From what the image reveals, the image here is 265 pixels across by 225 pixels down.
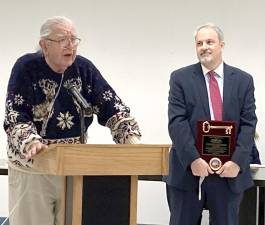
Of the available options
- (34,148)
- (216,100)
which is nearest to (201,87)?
(216,100)

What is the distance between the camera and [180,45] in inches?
201

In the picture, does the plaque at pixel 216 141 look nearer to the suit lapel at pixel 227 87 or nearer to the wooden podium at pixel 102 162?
the suit lapel at pixel 227 87

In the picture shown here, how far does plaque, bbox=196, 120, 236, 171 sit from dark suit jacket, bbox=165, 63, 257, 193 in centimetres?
5

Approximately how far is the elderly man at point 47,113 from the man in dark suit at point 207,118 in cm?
83

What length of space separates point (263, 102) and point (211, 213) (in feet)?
7.31

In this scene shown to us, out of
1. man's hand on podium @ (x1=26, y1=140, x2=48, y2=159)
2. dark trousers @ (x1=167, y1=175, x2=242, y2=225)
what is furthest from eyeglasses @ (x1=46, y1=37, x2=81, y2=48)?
dark trousers @ (x1=167, y1=175, x2=242, y2=225)

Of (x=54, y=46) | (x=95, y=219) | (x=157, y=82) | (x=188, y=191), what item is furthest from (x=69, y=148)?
(x=157, y=82)

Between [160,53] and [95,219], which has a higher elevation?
[160,53]

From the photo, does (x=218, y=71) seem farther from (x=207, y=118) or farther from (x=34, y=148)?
(x=34, y=148)

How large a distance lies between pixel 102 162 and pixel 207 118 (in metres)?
1.37

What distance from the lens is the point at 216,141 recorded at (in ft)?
9.41

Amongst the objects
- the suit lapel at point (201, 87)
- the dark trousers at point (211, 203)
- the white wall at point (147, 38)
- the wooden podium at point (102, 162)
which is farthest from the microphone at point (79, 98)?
the white wall at point (147, 38)

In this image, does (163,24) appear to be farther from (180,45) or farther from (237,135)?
(237,135)

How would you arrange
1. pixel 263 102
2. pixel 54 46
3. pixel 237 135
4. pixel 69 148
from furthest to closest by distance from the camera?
pixel 263 102 < pixel 237 135 < pixel 54 46 < pixel 69 148
